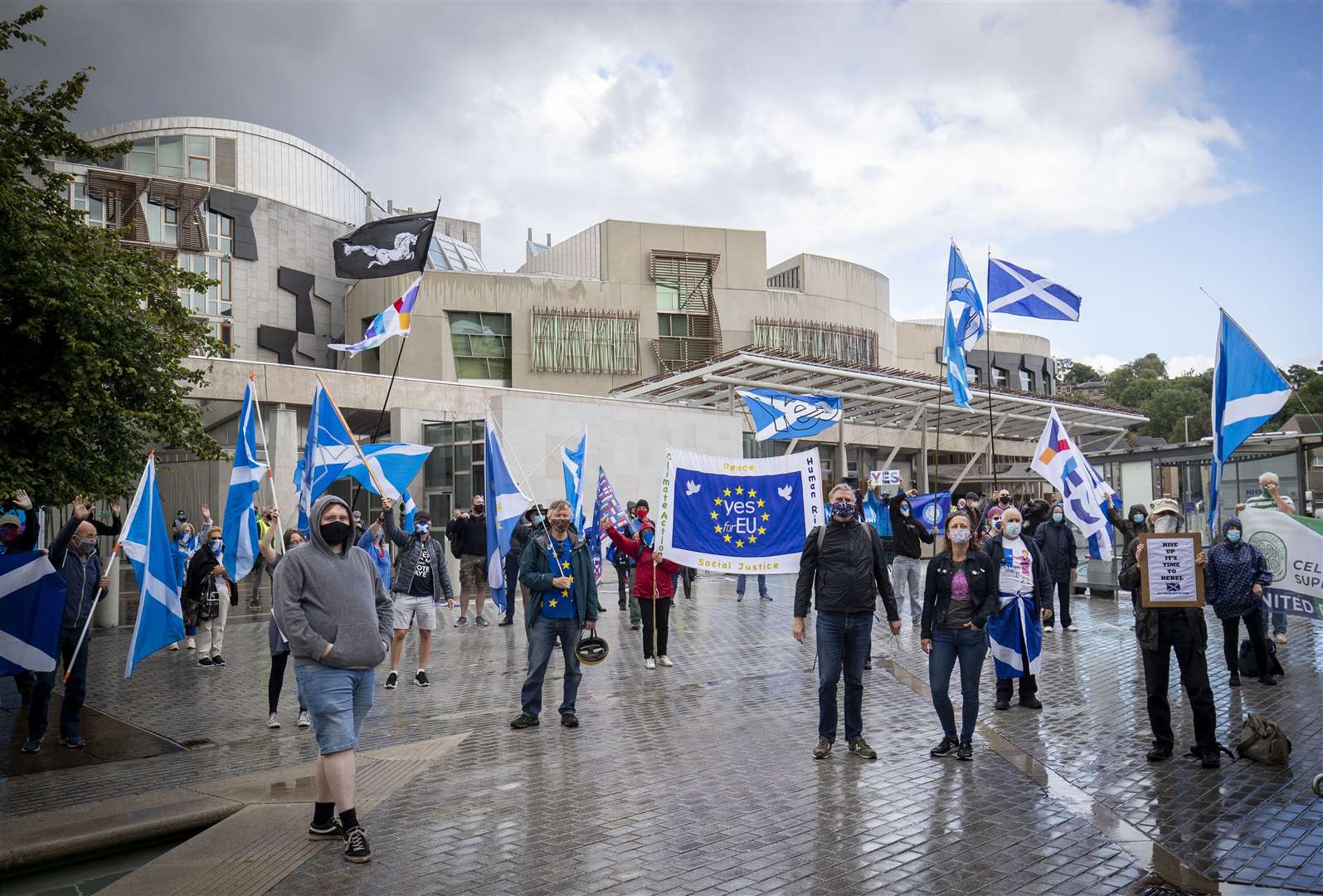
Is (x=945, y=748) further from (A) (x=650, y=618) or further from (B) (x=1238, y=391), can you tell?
(A) (x=650, y=618)

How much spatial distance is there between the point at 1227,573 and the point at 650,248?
1369 inches

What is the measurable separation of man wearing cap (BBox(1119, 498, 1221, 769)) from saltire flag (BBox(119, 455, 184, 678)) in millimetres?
8042

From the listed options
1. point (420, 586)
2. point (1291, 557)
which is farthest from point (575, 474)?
point (1291, 557)

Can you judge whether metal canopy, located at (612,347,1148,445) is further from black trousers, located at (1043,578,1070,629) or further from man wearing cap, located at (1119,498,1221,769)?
man wearing cap, located at (1119,498,1221,769)

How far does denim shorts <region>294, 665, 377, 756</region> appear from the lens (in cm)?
548

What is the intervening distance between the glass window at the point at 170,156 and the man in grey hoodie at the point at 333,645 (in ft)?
163

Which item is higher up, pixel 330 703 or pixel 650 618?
pixel 330 703

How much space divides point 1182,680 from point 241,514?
9.28 metres

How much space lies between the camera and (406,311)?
15.4 metres

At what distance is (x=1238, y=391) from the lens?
803cm

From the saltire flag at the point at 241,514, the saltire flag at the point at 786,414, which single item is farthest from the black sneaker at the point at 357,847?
the saltire flag at the point at 786,414

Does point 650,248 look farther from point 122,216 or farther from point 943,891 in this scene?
point 943,891

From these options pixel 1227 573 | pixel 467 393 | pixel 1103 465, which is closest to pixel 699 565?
pixel 1227 573

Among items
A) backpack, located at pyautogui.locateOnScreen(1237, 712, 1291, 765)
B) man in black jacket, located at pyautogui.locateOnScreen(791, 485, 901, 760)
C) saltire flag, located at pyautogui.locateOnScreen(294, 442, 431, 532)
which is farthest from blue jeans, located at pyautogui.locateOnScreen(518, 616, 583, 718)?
backpack, located at pyautogui.locateOnScreen(1237, 712, 1291, 765)
